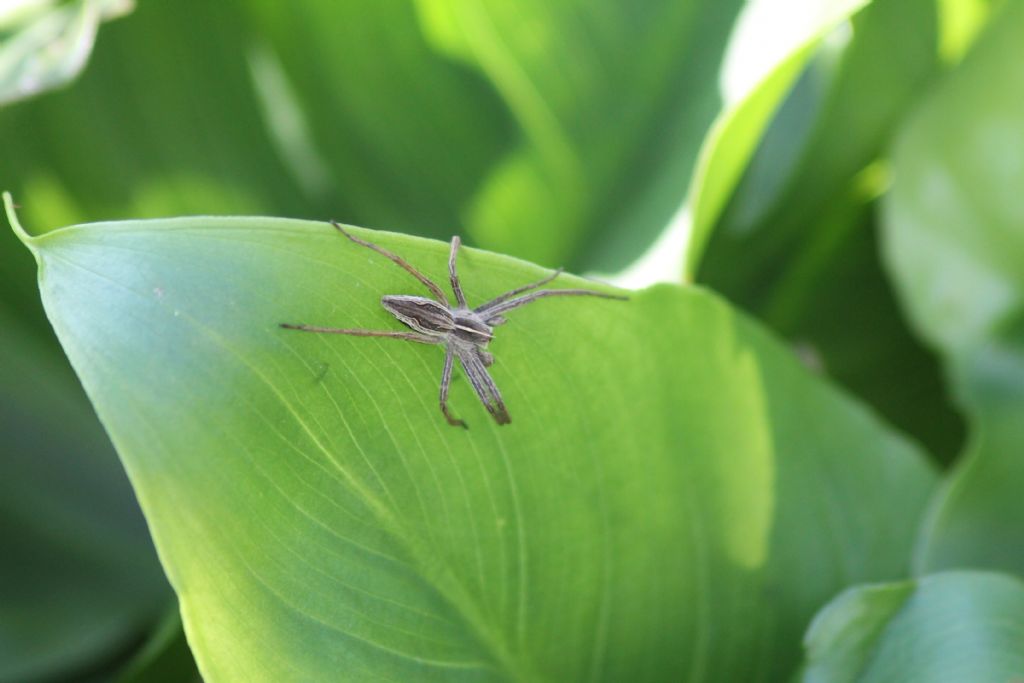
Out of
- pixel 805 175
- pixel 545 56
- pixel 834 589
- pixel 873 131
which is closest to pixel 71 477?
pixel 545 56

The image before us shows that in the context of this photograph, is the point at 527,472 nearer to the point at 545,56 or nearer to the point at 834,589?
the point at 834,589

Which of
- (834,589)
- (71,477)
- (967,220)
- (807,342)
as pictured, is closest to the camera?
(834,589)

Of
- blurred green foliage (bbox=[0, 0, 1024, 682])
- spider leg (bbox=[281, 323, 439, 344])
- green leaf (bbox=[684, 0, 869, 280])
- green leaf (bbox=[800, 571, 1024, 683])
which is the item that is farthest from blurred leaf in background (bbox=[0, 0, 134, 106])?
green leaf (bbox=[800, 571, 1024, 683])

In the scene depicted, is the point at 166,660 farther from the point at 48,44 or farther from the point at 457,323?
the point at 48,44

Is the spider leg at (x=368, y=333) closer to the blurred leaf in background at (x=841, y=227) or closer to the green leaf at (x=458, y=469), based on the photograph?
the green leaf at (x=458, y=469)

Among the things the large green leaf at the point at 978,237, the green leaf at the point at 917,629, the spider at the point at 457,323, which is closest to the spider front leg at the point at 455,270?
the spider at the point at 457,323
